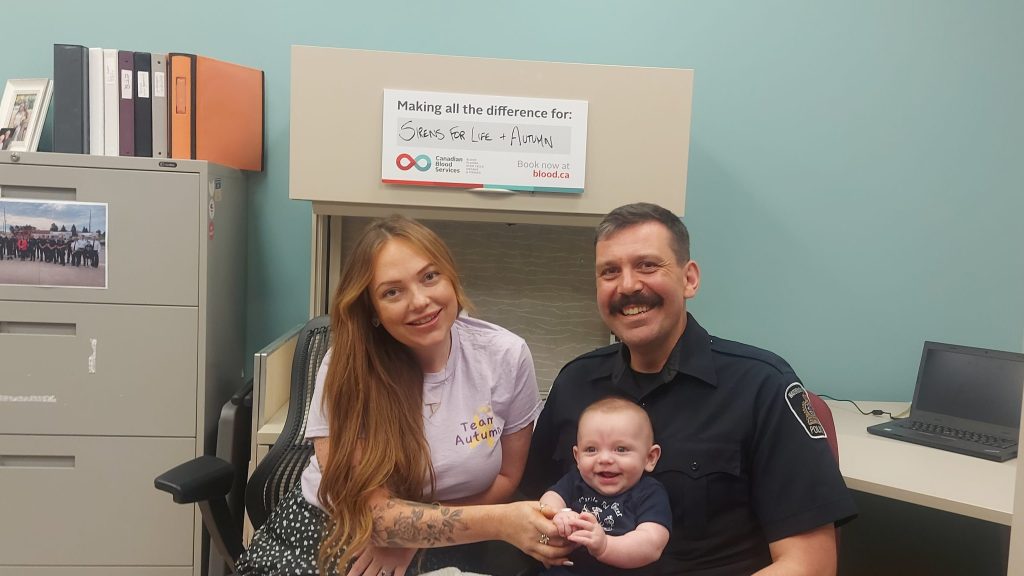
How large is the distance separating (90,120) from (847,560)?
2678mm

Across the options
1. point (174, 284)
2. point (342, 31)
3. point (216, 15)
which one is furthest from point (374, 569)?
point (216, 15)

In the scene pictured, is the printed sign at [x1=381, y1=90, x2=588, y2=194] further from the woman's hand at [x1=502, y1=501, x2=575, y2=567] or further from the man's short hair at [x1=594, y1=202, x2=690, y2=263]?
the woman's hand at [x1=502, y1=501, x2=575, y2=567]

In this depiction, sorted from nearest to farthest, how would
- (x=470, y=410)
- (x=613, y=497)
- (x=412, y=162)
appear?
(x=613, y=497)
(x=470, y=410)
(x=412, y=162)

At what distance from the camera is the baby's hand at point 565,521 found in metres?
1.17

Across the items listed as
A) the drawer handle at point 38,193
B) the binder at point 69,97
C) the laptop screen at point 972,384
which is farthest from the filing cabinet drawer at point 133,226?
the laptop screen at point 972,384

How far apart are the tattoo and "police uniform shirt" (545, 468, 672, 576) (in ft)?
0.64

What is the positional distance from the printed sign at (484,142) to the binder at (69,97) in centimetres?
87

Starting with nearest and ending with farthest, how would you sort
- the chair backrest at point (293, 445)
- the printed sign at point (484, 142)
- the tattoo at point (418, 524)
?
the tattoo at point (418, 524), the chair backrest at point (293, 445), the printed sign at point (484, 142)

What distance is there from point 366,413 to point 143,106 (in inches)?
47.7

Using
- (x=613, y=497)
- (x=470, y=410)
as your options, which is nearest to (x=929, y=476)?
(x=613, y=497)

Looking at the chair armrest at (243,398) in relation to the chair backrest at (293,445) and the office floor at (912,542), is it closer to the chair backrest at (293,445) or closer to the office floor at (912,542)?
the chair backrest at (293,445)

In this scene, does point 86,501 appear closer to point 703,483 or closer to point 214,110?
point 214,110

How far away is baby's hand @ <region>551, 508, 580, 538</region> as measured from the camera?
1174mm

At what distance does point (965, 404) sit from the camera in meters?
1.90
